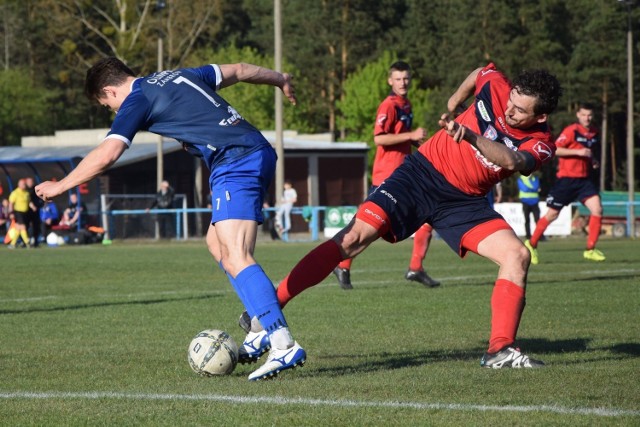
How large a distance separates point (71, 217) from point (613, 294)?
2456 cm

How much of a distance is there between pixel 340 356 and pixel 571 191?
10621 millimetres

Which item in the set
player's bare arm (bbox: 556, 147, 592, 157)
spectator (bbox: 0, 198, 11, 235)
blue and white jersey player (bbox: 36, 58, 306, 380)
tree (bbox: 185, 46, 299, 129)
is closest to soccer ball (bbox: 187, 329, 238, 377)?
blue and white jersey player (bbox: 36, 58, 306, 380)

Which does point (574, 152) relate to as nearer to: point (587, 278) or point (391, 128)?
point (587, 278)

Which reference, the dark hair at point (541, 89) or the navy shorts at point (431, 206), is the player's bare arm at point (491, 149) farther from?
the navy shorts at point (431, 206)

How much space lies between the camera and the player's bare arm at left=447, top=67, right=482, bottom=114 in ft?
25.7

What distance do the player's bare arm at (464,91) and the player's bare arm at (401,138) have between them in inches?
116

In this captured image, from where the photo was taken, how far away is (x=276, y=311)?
648 cm

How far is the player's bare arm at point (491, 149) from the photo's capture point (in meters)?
6.06

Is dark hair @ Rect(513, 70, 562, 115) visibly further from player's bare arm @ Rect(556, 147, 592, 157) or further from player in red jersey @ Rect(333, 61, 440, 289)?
player's bare arm @ Rect(556, 147, 592, 157)

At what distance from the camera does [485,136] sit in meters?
7.10

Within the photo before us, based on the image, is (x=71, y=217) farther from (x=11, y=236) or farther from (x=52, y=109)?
(x=52, y=109)

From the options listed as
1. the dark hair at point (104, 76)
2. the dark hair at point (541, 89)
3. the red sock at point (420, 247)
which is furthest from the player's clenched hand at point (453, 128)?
the red sock at point (420, 247)

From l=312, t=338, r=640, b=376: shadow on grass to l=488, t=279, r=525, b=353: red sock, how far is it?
0.25 meters

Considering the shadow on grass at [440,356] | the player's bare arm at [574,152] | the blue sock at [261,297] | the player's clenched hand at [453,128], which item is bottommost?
the shadow on grass at [440,356]
